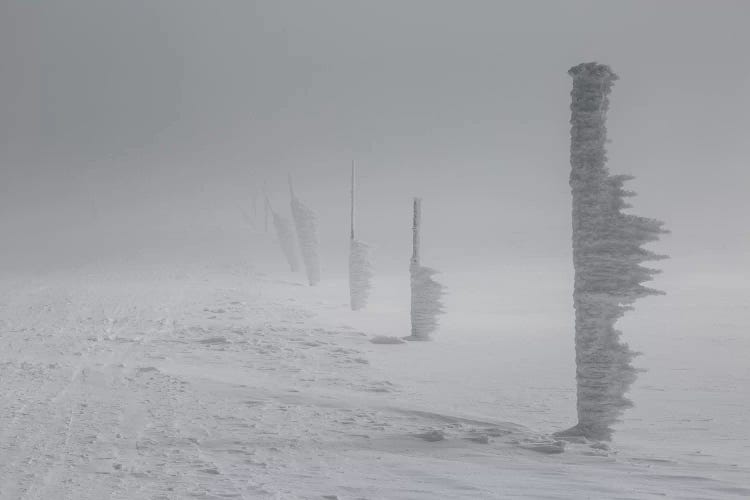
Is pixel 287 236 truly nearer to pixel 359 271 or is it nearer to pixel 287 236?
pixel 287 236

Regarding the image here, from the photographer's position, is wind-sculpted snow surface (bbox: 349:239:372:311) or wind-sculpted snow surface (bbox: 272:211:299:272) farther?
wind-sculpted snow surface (bbox: 272:211:299:272)

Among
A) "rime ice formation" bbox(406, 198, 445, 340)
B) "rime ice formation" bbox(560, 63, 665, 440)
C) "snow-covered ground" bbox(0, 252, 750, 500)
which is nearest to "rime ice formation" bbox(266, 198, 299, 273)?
"snow-covered ground" bbox(0, 252, 750, 500)

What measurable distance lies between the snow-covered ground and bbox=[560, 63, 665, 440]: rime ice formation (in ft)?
2.56

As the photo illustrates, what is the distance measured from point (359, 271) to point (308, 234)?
29.1 feet

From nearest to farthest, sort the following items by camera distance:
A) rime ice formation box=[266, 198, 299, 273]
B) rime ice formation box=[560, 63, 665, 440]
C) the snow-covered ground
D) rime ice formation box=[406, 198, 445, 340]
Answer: the snow-covered ground → rime ice formation box=[560, 63, 665, 440] → rime ice formation box=[406, 198, 445, 340] → rime ice formation box=[266, 198, 299, 273]

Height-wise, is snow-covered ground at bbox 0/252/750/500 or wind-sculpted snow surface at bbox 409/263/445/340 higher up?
wind-sculpted snow surface at bbox 409/263/445/340

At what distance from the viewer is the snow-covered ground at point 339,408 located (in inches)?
302

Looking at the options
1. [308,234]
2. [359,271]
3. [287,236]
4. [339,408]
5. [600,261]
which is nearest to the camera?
[600,261]

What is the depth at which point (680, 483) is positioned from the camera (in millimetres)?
7590

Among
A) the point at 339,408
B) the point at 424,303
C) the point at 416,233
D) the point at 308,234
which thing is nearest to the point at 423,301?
the point at 424,303

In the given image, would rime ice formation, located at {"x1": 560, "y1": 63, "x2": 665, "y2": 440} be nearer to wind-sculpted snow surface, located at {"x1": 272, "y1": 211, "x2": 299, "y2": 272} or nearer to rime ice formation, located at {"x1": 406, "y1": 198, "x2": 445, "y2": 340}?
rime ice formation, located at {"x1": 406, "y1": 198, "x2": 445, "y2": 340}

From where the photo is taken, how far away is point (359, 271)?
26.7 meters

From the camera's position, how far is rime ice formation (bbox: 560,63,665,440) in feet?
32.1

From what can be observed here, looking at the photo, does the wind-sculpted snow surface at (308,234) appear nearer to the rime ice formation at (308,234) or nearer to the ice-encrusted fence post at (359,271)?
the rime ice formation at (308,234)
